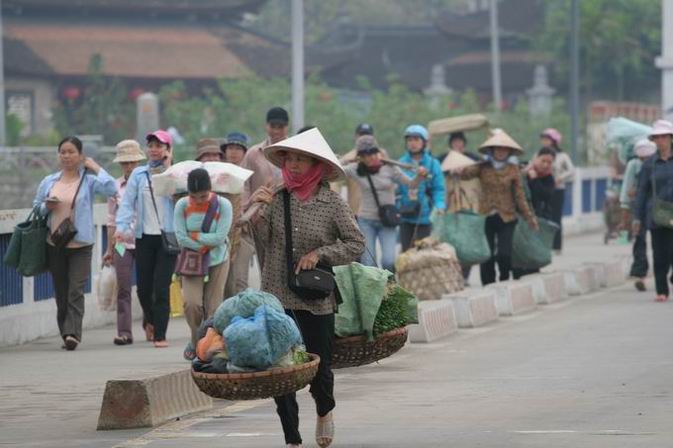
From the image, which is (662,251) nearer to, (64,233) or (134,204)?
(134,204)

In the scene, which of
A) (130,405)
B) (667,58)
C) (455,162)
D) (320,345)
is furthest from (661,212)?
(667,58)

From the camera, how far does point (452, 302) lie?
18.2 meters

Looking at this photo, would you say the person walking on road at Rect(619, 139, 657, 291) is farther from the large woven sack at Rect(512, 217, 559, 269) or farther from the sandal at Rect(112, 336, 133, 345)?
the sandal at Rect(112, 336, 133, 345)

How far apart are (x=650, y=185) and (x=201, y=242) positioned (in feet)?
22.5

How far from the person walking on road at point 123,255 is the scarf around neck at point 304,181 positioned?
6.36 meters

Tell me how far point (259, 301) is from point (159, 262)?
6194 mm

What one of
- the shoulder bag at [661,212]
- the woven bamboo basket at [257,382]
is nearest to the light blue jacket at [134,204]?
the shoulder bag at [661,212]

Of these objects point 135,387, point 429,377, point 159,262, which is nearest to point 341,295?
point 135,387

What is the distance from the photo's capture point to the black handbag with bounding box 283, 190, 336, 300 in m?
10.1

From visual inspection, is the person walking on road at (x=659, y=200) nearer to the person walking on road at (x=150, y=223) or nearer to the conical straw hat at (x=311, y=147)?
the person walking on road at (x=150, y=223)

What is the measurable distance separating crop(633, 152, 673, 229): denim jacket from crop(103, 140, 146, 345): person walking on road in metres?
5.48

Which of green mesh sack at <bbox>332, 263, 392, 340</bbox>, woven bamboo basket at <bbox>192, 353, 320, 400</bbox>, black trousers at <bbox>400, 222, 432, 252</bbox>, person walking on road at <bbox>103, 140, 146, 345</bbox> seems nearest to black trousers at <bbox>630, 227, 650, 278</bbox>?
black trousers at <bbox>400, 222, 432, 252</bbox>

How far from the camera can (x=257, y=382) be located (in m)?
9.61

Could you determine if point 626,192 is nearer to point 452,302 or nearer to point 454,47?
point 452,302
